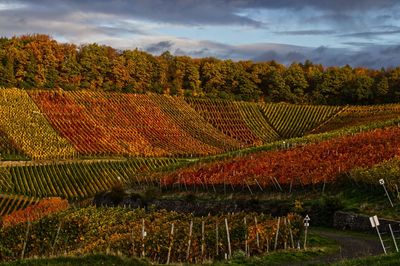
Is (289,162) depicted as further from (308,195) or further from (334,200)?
(334,200)

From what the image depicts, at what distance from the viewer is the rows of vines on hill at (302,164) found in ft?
169

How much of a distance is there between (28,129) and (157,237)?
2897 inches

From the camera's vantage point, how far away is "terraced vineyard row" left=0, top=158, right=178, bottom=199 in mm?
69812

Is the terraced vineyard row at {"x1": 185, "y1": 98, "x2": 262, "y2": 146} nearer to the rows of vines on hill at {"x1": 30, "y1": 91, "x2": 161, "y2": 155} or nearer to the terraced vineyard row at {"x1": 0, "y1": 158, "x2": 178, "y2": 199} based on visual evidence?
the rows of vines on hill at {"x1": 30, "y1": 91, "x2": 161, "y2": 155}

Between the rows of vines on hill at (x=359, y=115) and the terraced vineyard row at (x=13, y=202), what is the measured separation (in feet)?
216

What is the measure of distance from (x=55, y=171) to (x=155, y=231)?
4937cm

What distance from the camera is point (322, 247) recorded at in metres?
31.7

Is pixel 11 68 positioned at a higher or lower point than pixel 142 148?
higher

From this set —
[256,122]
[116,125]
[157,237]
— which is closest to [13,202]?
[157,237]

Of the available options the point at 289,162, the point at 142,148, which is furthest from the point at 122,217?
the point at 142,148

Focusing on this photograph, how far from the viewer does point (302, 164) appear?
56625mm

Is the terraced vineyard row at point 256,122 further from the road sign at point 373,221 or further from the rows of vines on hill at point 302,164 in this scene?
the road sign at point 373,221

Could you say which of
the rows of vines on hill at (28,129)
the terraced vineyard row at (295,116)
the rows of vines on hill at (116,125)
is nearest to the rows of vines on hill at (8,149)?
the rows of vines on hill at (28,129)

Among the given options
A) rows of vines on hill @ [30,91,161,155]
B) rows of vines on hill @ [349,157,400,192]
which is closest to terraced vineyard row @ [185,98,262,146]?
rows of vines on hill @ [30,91,161,155]
